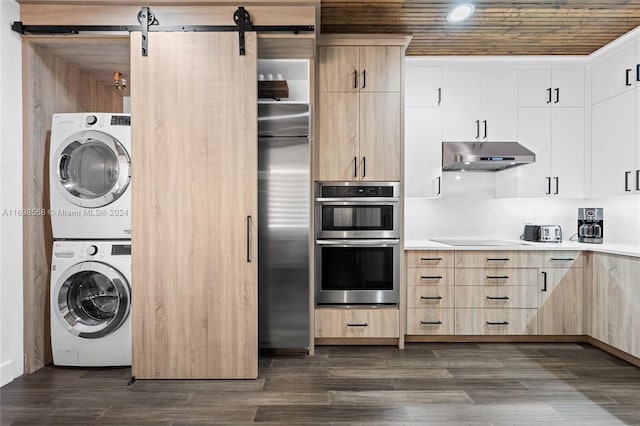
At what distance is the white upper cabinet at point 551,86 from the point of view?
3975 mm

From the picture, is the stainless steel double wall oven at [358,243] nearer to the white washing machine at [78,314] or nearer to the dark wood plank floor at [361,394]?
the dark wood plank floor at [361,394]

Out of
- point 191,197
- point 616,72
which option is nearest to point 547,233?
point 616,72

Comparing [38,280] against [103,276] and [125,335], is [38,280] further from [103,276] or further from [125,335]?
[125,335]

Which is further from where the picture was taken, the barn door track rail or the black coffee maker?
the black coffee maker

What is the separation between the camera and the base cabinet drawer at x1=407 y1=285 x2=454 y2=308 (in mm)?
3609

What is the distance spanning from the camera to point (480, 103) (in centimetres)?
396

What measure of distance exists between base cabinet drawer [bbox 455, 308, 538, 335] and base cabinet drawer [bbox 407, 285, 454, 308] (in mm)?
129

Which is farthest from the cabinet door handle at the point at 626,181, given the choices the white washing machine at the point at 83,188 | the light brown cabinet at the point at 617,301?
the white washing machine at the point at 83,188

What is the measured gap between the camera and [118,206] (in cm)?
302

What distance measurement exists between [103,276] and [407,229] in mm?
2789

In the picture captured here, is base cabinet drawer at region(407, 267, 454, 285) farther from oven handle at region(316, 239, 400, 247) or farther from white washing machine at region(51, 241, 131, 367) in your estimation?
white washing machine at region(51, 241, 131, 367)

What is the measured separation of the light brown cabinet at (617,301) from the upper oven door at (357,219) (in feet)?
5.52

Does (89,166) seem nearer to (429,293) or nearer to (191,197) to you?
(191,197)

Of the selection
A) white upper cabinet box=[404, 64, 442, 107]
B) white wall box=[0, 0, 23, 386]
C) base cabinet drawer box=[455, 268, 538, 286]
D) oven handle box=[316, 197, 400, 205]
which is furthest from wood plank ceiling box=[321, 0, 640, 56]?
white wall box=[0, 0, 23, 386]
